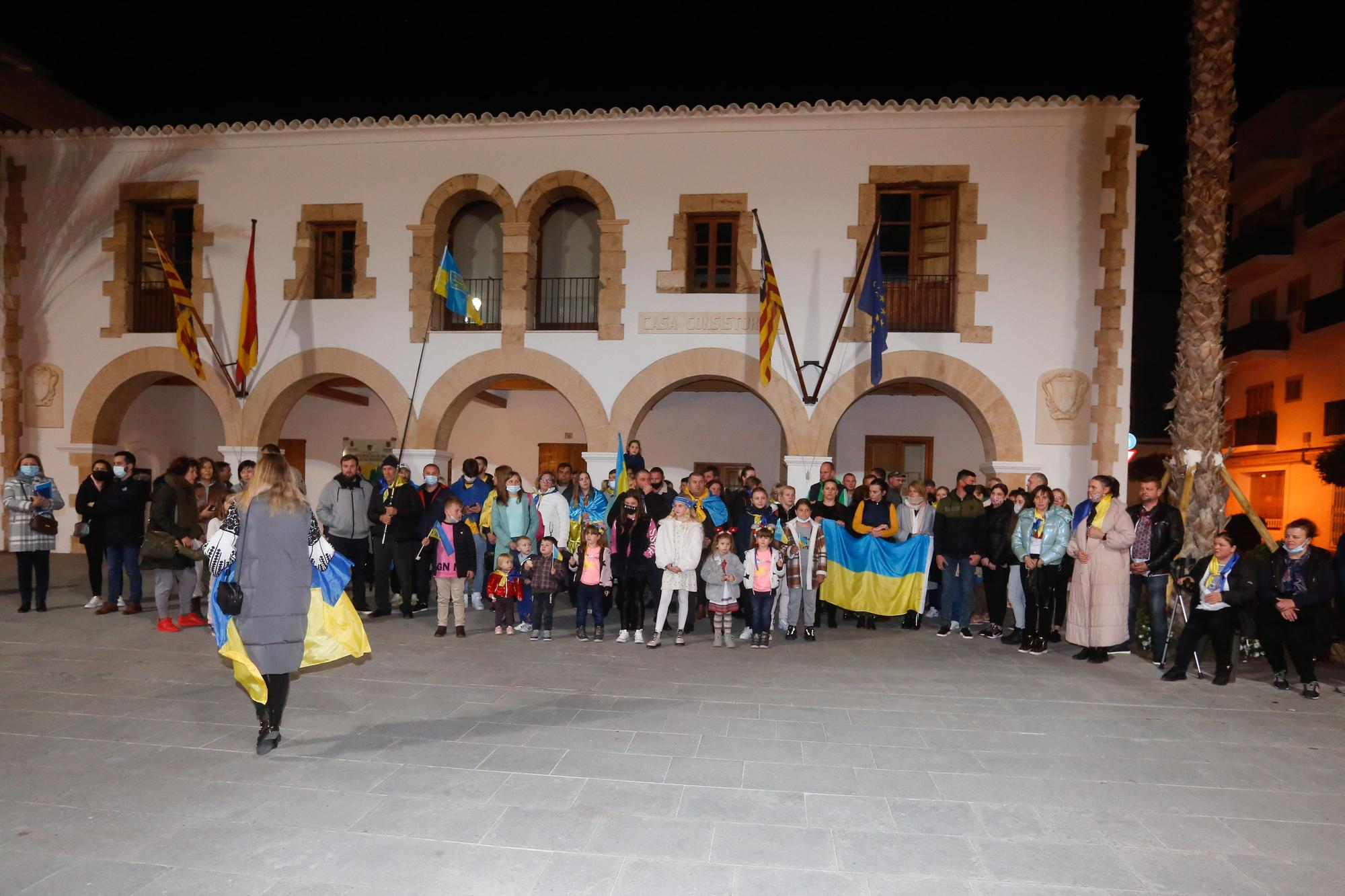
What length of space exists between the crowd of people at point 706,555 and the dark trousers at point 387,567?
0.08 feet

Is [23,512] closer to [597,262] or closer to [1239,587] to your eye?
[597,262]

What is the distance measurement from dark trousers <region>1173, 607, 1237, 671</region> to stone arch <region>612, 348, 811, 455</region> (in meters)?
5.97

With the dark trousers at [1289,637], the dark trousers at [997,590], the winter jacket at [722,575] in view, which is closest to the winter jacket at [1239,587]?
the dark trousers at [1289,637]

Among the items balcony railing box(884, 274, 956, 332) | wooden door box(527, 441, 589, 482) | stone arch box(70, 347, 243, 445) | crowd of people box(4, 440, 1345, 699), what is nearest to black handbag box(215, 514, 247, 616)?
crowd of people box(4, 440, 1345, 699)

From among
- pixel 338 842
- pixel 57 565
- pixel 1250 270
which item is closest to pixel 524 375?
pixel 57 565

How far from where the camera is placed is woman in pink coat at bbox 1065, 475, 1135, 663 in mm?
7684

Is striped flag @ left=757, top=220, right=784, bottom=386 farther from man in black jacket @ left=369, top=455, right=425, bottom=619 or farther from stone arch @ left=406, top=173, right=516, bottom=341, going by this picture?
man in black jacket @ left=369, top=455, right=425, bottom=619

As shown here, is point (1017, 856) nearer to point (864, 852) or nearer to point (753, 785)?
point (864, 852)

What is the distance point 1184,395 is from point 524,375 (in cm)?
901

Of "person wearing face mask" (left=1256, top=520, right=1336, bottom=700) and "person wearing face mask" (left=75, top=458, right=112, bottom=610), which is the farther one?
"person wearing face mask" (left=75, top=458, right=112, bottom=610)

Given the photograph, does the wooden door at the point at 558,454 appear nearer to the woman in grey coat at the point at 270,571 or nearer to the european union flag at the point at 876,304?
the european union flag at the point at 876,304

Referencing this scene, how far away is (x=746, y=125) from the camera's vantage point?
12.4 meters

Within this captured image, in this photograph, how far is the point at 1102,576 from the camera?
25.3 feet

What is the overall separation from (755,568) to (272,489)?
4.82 m
